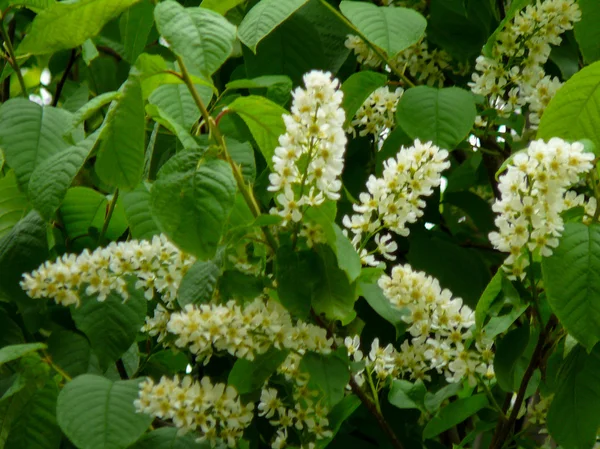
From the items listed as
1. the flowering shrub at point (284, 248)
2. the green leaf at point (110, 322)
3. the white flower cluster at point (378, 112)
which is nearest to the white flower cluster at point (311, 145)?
the flowering shrub at point (284, 248)

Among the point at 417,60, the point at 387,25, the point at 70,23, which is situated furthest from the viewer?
the point at 417,60

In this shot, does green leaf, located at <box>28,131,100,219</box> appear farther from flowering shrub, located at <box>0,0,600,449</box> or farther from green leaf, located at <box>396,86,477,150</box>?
green leaf, located at <box>396,86,477,150</box>

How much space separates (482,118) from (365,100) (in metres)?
0.21

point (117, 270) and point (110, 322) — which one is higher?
point (117, 270)

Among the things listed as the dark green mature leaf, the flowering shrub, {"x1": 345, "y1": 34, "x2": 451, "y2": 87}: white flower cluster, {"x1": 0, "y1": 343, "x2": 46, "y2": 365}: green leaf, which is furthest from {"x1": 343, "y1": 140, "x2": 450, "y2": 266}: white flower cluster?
{"x1": 345, "y1": 34, "x2": 451, "y2": 87}: white flower cluster

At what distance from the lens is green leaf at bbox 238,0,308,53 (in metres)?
1.06

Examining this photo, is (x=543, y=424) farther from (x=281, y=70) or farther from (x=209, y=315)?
(x=281, y=70)

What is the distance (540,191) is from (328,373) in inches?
10.6

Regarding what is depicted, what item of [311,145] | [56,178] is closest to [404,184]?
[311,145]

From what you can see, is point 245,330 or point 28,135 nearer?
point 245,330

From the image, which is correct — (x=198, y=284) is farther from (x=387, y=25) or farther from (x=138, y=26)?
(x=138, y=26)

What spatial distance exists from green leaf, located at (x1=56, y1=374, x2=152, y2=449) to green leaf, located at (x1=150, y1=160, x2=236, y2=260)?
0.86 feet

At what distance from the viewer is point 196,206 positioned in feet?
2.78

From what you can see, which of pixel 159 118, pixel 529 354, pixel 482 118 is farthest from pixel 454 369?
pixel 482 118
